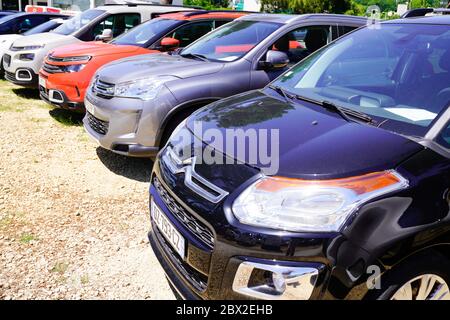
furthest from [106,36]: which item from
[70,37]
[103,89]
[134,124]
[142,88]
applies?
[134,124]

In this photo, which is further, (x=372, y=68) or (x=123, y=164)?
(x=123, y=164)

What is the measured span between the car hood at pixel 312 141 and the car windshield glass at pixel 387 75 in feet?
0.61

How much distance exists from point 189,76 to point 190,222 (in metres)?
2.36

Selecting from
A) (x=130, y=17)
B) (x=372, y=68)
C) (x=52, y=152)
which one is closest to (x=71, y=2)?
(x=130, y=17)

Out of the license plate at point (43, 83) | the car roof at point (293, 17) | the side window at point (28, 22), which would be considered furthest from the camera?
the side window at point (28, 22)

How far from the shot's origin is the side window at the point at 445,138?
198cm

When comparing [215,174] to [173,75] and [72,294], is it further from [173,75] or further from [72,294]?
[173,75]

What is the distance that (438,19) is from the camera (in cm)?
286

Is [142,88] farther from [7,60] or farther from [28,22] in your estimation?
[28,22]

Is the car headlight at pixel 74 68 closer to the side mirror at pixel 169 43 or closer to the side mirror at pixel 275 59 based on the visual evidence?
the side mirror at pixel 169 43

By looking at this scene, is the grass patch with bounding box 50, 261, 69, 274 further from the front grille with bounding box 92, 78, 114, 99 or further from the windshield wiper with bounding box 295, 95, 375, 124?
Answer: the windshield wiper with bounding box 295, 95, 375, 124

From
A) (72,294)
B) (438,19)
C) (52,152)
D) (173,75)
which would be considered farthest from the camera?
(52,152)

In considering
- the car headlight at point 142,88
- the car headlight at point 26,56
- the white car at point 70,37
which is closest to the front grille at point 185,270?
the car headlight at point 142,88
